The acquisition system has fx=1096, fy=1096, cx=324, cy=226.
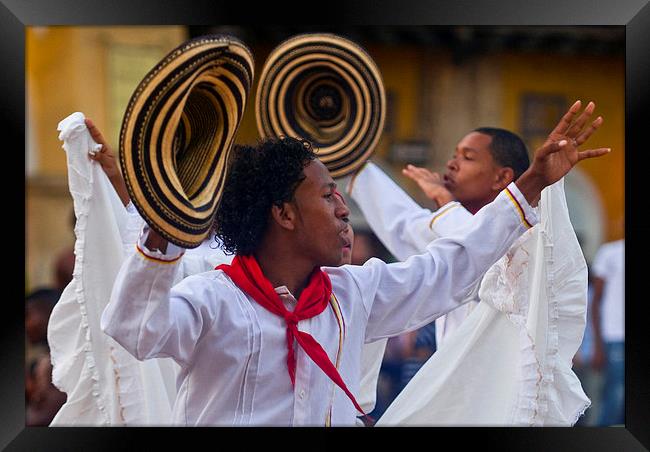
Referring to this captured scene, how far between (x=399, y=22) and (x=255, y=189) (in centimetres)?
98

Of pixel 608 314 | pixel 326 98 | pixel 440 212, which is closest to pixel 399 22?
pixel 326 98

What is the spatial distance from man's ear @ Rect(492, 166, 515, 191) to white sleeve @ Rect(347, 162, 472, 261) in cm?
19

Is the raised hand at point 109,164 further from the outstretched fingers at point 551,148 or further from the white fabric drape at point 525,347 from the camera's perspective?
the outstretched fingers at point 551,148

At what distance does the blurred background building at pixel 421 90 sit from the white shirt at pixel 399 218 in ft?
1.07

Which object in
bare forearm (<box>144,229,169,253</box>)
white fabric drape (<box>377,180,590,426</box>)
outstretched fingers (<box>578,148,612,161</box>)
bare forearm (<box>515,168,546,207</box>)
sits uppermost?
outstretched fingers (<box>578,148,612,161</box>)

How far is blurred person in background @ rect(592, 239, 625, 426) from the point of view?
5.79 metres

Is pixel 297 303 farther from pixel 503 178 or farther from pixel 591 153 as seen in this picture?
pixel 503 178

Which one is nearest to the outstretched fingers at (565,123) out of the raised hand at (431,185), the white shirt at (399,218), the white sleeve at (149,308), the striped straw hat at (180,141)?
the white shirt at (399,218)

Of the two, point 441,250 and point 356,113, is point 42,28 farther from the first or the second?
point 441,250

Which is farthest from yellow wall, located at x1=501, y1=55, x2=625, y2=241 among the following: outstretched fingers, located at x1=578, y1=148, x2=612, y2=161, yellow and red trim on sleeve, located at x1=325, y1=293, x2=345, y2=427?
yellow and red trim on sleeve, located at x1=325, y1=293, x2=345, y2=427

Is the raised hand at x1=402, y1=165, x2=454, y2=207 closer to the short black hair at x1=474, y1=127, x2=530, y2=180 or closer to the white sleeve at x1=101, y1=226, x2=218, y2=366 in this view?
the short black hair at x1=474, y1=127, x2=530, y2=180

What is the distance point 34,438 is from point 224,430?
958 millimetres

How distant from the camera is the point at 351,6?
13.9 ft

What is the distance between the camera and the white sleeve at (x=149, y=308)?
3.17 meters
